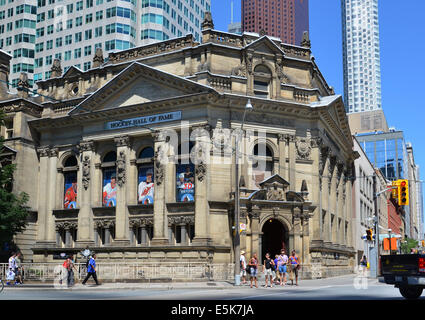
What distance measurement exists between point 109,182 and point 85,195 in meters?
2.36

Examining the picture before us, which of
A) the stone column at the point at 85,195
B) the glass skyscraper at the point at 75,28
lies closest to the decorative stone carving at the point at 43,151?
the stone column at the point at 85,195

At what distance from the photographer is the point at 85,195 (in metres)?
45.6

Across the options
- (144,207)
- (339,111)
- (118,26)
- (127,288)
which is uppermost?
(118,26)

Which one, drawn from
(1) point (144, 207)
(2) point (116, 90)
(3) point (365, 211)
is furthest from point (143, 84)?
(3) point (365, 211)

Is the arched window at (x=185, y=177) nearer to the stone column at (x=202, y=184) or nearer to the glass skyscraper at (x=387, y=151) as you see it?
→ the stone column at (x=202, y=184)

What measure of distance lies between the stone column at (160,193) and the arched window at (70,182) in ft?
29.7

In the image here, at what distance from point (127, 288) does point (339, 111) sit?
31511mm

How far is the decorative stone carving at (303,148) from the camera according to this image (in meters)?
43.7

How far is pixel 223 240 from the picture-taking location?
40.1 meters

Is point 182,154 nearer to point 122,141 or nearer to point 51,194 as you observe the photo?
point 122,141

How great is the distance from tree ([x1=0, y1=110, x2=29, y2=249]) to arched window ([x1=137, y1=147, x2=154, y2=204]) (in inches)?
367

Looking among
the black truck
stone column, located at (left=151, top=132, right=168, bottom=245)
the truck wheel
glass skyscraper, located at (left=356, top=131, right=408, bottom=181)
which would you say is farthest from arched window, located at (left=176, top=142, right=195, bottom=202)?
glass skyscraper, located at (left=356, top=131, right=408, bottom=181)

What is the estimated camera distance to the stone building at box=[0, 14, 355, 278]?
4050 cm

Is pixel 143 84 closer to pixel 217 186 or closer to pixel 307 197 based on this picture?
pixel 217 186
